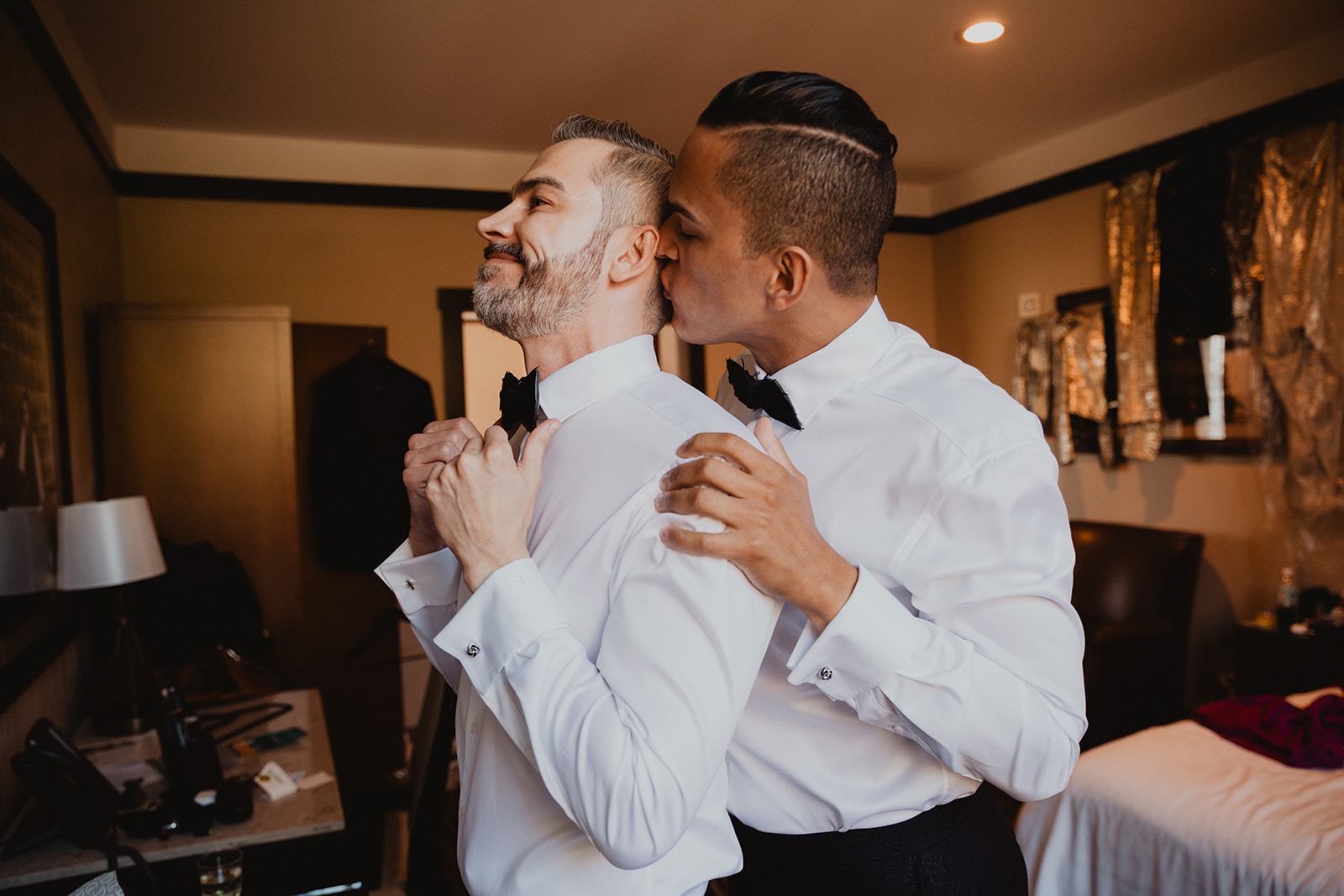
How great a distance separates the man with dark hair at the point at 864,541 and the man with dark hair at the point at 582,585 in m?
0.09

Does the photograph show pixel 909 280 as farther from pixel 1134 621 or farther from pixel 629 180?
pixel 629 180

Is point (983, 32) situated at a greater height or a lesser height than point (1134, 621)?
greater

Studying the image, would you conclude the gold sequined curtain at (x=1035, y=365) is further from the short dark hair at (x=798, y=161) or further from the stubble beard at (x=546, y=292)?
the stubble beard at (x=546, y=292)

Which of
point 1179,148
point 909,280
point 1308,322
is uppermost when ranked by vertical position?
point 1179,148

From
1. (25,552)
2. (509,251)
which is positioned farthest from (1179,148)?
(25,552)

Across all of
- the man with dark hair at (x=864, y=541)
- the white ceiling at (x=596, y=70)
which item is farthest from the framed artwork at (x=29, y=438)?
the man with dark hair at (x=864, y=541)

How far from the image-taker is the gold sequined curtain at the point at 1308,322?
3.32m

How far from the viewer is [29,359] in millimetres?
2340

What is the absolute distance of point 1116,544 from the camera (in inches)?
163

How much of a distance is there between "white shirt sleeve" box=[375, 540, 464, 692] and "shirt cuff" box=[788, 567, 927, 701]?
0.46 m

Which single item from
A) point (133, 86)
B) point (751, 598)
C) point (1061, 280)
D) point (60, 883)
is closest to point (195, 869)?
point (60, 883)

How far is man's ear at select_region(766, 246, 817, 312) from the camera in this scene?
109 centimetres

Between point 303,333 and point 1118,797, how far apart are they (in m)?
3.71

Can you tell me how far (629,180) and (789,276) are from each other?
0.83ft
